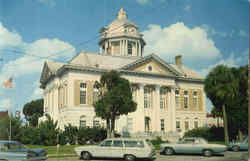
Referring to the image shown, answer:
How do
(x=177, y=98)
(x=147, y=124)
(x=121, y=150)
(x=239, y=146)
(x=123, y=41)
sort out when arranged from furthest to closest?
1. (x=123, y=41)
2. (x=177, y=98)
3. (x=147, y=124)
4. (x=239, y=146)
5. (x=121, y=150)

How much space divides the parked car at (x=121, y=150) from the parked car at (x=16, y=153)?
3564 millimetres

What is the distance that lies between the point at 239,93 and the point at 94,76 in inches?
843

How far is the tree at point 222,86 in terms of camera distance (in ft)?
130

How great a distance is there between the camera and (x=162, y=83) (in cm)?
5381

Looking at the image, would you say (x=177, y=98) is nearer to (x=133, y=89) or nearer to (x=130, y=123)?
(x=133, y=89)

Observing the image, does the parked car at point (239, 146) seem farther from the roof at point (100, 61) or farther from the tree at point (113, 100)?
the roof at point (100, 61)

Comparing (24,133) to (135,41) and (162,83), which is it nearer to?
(162,83)

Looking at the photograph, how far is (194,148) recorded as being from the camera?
2500cm

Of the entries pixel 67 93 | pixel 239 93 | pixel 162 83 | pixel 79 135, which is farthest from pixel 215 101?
pixel 67 93

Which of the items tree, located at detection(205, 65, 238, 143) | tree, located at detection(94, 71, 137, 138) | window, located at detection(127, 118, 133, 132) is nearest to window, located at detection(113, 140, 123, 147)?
tree, located at detection(94, 71, 137, 138)

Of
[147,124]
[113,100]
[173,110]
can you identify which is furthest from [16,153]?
[173,110]

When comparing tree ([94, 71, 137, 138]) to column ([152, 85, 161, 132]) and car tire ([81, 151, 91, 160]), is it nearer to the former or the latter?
car tire ([81, 151, 91, 160])

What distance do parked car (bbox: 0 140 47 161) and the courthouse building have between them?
2767 cm

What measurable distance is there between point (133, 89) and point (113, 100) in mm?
17739
